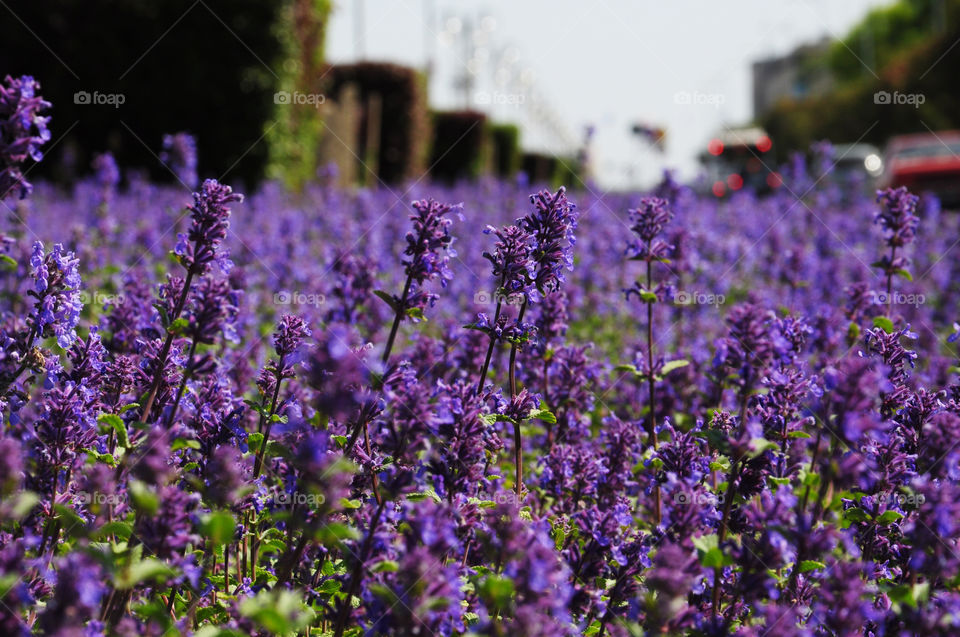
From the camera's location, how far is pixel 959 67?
40.9m

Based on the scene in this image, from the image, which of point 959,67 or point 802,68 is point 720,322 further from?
point 802,68

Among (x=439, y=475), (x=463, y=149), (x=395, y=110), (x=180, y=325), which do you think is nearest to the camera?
(x=180, y=325)

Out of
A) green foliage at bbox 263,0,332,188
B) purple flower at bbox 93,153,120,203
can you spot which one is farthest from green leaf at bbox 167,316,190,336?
green foliage at bbox 263,0,332,188

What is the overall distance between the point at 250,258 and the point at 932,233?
7617 millimetres

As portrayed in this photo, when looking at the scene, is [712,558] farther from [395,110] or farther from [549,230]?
[395,110]

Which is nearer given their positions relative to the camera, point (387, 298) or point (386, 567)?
point (386, 567)

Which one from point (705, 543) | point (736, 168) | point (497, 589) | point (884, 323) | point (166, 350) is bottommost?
point (497, 589)

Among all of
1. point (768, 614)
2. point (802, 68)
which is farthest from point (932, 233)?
point (802, 68)

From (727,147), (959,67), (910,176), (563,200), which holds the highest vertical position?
(959,67)

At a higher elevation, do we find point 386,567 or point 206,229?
point 206,229

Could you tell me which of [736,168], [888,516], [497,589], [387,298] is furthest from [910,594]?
[736,168]

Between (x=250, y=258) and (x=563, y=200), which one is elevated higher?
(x=250, y=258)

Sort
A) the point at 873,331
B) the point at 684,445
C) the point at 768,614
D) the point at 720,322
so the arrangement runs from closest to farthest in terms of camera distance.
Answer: the point at 768,614 → the point at 684,445 → the point at 873,331 → the point at 720,322

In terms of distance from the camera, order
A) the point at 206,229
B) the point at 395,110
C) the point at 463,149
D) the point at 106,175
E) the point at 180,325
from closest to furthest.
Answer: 1. the point at 180,325
2. the point at 206,229
3. the point at 106,175
4. the point at 395,110
5. the point at 463,149
